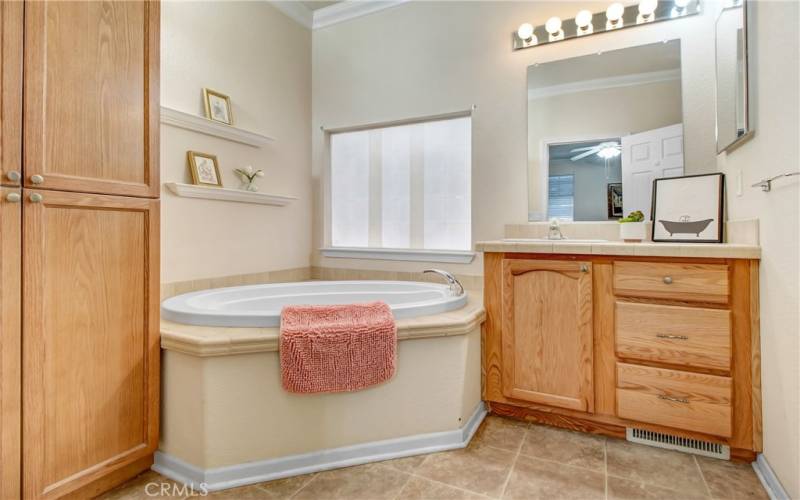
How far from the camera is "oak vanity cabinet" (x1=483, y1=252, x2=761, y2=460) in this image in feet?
5.26

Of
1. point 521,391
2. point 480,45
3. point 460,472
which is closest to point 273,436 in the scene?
point 460,472

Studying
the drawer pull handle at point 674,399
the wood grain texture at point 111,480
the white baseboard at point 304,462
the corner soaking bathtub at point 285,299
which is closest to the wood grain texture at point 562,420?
the drawer pull handle at point 674,399

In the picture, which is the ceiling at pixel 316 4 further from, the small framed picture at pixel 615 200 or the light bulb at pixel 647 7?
the small framed picture at pixel 615 200

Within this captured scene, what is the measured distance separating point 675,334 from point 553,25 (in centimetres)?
189

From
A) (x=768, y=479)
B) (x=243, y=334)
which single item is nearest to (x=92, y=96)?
A: (x=243, y=334)

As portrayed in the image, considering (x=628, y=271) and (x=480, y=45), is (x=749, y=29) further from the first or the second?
(x=480, y=45)

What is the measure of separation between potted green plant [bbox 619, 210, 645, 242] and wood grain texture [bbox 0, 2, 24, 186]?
8.39ft

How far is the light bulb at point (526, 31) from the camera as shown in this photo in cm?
249

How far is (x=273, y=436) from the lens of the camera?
155 cm

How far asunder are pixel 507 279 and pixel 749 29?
140 centimetres

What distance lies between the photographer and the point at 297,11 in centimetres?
309

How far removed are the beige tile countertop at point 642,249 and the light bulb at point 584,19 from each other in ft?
4.72

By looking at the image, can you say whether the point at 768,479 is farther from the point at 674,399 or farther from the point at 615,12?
the point at 615,12

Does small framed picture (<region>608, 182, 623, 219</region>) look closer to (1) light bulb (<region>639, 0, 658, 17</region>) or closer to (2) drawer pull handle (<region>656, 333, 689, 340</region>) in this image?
(2) drawer pull handle (<region>656, 333, 689, 340</region>)
